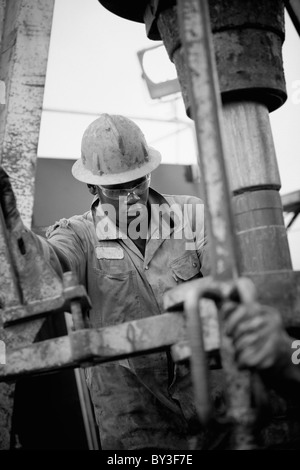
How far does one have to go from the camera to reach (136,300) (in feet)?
8.87

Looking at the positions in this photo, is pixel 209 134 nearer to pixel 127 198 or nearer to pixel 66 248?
pixel 66 248

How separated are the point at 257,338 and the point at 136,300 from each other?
1673 mm

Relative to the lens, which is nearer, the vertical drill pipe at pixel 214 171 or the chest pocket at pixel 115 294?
the vertical drill pipe at pixel 214 171

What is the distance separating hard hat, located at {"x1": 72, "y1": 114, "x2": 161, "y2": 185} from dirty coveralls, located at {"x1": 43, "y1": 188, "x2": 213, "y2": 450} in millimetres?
278

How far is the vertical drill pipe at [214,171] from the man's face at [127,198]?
1453 millimetres

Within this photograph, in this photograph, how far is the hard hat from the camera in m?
2.69

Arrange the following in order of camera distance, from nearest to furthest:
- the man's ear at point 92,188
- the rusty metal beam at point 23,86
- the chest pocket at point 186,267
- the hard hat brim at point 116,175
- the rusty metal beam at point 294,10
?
1. the rusty metal beam at point 294,10
2. the rusty metal beam at point 23,86
3. the hard hat brim at point 116,175
4. the chest pocket at point 186,267
5. the man's ear at point 92,188

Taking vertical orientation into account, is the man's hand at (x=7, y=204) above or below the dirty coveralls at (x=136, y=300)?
above

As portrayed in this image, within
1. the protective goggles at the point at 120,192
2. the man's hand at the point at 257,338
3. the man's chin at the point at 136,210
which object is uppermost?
the protective goggles at the point at 120,192

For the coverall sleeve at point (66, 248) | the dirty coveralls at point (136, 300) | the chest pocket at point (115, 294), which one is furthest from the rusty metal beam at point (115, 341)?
the chest pocket at point (115, 294)

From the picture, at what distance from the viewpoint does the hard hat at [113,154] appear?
8.81 feet

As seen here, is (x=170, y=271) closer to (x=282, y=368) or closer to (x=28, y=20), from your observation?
(x=28, y=20)

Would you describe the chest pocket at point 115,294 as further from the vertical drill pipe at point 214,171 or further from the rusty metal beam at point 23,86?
the vertical drill pipe at point 214,171
